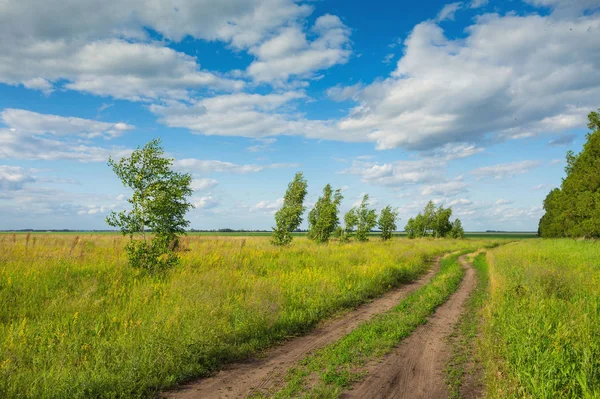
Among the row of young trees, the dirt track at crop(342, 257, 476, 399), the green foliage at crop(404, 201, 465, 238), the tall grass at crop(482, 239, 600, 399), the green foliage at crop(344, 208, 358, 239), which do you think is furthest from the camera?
the green foliage at crop(404, 201, 465, 238)

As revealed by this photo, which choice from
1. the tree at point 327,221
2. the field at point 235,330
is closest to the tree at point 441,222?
the tree at point 327,221

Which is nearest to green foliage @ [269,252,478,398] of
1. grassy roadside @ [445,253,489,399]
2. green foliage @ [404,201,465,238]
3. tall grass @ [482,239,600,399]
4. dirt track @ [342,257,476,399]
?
dirt track @ [342,257,476,399]

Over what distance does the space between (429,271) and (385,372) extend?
18.5m

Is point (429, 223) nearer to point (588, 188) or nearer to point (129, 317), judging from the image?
point (588, 188)

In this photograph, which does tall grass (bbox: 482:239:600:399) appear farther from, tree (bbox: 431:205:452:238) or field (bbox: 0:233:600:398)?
tree (bbox: 431:205:452:238)

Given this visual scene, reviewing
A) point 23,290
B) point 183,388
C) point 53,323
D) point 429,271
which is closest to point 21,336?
point 53,323

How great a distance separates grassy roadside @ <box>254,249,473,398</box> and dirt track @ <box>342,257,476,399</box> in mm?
238

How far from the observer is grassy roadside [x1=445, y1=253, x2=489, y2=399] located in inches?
247

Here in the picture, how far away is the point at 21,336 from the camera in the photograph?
6.98m

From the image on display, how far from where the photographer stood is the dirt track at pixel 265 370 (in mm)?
5855

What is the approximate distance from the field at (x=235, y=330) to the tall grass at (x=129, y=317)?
30 mm

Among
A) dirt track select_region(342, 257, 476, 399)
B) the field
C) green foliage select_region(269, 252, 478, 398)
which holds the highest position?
the field

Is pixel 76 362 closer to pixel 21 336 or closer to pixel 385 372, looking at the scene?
pixel 21 336

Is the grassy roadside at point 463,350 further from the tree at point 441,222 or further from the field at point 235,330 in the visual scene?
the tree at point 441,222
